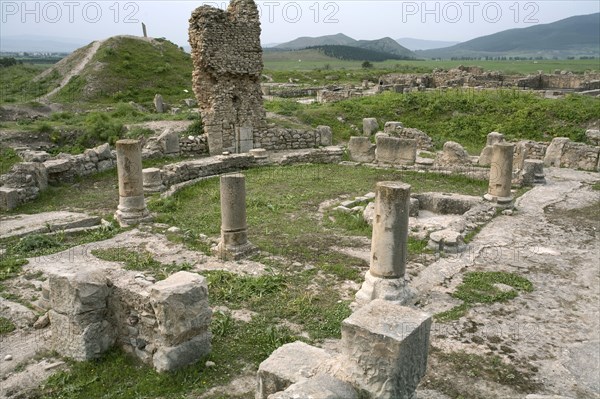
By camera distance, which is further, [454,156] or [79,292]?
[454,156]

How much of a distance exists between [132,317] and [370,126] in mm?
19950

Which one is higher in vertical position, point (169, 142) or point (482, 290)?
point (169, 142)

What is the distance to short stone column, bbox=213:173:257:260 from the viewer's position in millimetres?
10195

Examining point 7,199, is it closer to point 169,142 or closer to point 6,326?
point 169,142

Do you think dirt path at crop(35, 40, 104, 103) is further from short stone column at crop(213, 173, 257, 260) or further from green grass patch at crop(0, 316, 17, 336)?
green grass patch at crop(0, 316, 17, 336)

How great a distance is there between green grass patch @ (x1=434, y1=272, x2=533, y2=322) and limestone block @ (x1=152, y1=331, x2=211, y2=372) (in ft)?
12.0

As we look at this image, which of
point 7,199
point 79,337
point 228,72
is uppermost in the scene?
point 228,72

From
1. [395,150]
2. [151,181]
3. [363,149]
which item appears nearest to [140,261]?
[151,181]

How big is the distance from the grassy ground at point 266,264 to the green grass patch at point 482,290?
1.77 m

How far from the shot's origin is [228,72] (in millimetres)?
20844

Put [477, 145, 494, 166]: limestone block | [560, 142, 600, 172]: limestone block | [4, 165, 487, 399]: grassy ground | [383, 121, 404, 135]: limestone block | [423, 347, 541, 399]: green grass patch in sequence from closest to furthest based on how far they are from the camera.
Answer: [423, 347, 541, 399]: green grass patch → [4, 165, 487, 399]: grassy ground → [560, 142, 600, 172]: limestone block → [477, 145, 494, 166]: limestone block → [383, 121, 404, 135]: limestone block

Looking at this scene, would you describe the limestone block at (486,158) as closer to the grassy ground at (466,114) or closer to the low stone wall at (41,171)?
the grassy ground at (466,114)

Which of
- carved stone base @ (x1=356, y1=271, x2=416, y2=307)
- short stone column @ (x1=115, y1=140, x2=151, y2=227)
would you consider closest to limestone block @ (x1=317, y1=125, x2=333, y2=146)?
short stone column @ (x1=115, y1=140, x2=151, y2=227)

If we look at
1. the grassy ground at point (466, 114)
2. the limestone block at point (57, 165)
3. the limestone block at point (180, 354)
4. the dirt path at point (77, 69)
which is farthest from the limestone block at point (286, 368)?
the dirt path at point (77, 69)
